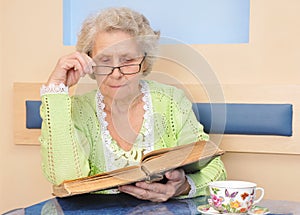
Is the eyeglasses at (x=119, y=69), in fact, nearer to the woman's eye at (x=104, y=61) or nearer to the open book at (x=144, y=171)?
the woman's eye at (x=104, y=61)

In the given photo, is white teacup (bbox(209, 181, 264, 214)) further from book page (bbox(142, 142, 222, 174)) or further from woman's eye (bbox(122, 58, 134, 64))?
woman's eye (bbox(122, 58, 134, 64))

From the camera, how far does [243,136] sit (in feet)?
5.85

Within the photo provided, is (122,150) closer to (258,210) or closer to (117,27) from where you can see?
(117,27)

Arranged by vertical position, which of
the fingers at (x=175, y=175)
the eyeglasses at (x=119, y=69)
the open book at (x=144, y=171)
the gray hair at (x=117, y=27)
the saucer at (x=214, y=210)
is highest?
the gray hair at (x=117, y=27)

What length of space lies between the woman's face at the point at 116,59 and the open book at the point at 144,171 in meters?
0.33

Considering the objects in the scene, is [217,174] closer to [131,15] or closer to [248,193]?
[248,193]

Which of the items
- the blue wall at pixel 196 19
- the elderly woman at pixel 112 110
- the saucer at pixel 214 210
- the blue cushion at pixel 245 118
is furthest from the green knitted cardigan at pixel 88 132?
the blue wall at pixel 196 19

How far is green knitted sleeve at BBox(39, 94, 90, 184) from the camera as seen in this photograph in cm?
145

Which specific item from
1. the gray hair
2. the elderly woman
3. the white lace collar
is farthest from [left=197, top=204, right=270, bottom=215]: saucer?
the gray hair

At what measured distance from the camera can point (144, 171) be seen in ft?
4.01

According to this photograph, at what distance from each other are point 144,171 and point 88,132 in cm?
41

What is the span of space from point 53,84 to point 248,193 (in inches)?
24.9

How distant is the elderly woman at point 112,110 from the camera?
4.79 ft

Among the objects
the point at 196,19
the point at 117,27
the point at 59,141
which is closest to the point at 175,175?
the point at 59,141
